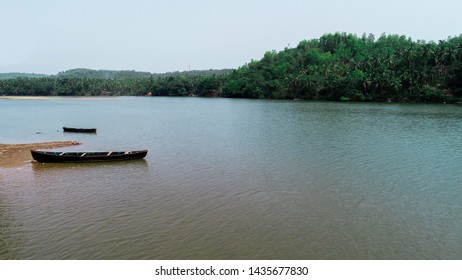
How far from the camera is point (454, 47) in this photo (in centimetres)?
9619

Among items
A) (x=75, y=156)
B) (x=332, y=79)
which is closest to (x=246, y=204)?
(x=75, y=156)

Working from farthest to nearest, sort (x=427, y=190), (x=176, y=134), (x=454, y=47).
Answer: (x=454, y=47) < (x=176, y=134) < (x=427, y=190)

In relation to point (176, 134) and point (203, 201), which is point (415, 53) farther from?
point (203, 201)

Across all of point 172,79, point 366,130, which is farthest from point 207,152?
point 172,79

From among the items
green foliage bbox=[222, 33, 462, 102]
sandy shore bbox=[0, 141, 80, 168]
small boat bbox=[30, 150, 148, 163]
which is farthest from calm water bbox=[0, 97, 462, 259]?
green foliage bbox=[222, 33, 462, 102]

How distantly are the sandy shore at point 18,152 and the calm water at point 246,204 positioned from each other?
98.4 inches

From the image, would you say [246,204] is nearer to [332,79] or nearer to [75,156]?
[75,156]

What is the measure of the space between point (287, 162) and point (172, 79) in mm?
152858

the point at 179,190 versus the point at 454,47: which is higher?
the point at 454,47

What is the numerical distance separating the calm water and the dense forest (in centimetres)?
6616

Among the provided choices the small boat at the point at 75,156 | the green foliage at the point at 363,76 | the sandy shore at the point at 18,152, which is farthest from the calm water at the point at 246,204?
the green foliage at the point at 363,76

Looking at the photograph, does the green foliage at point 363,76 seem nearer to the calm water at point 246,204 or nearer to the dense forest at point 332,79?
the dense forest at point 332,79

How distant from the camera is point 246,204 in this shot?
19297 millimetres

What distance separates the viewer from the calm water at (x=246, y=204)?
14.4m
